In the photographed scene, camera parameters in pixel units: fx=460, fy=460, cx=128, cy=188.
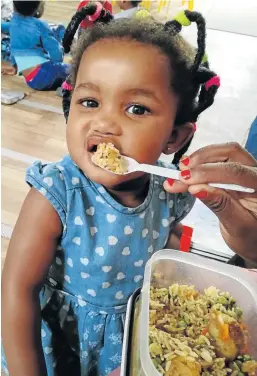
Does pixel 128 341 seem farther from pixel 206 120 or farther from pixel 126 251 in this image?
pixel 206 120

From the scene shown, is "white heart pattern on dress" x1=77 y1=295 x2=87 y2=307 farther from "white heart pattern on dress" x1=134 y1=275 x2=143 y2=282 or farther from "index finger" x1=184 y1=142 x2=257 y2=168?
"index finger" x1=184 y1=142 x2=257 y2=168

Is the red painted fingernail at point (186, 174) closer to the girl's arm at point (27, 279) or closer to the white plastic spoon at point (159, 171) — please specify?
the white plastic spoon at point (159, 171)

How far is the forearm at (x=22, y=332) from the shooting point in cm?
80

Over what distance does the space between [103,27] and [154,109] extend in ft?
0.60

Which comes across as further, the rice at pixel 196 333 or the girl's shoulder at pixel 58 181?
the girl's shoulder at pixel 58 181

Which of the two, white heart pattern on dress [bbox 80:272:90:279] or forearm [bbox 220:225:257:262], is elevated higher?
forearm [bbox 220:225:257:262]

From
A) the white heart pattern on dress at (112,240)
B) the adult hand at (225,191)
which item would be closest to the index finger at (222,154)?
the adult hand at (225,191)

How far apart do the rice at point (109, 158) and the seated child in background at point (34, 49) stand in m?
2.23

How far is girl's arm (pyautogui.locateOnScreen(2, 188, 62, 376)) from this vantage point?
0.76 meters

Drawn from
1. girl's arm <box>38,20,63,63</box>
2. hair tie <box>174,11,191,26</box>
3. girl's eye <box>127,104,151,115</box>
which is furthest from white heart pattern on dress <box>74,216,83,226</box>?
girl's arm <box>38,20,63,63</box>

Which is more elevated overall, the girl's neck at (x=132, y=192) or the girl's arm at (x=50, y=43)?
the girl's neck at (x=132, y=192)

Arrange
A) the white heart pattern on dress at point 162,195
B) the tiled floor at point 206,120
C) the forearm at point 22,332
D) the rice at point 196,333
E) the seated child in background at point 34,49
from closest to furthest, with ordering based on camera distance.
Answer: the rice at point 196,333, the forearm at point 22,332, the white heart pattern on dress at point 162,195, the tiled floor at point 206,120, the seated child in background at point 34,49

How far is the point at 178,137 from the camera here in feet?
2.82

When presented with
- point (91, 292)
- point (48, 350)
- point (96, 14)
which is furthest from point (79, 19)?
point (48, 350)
